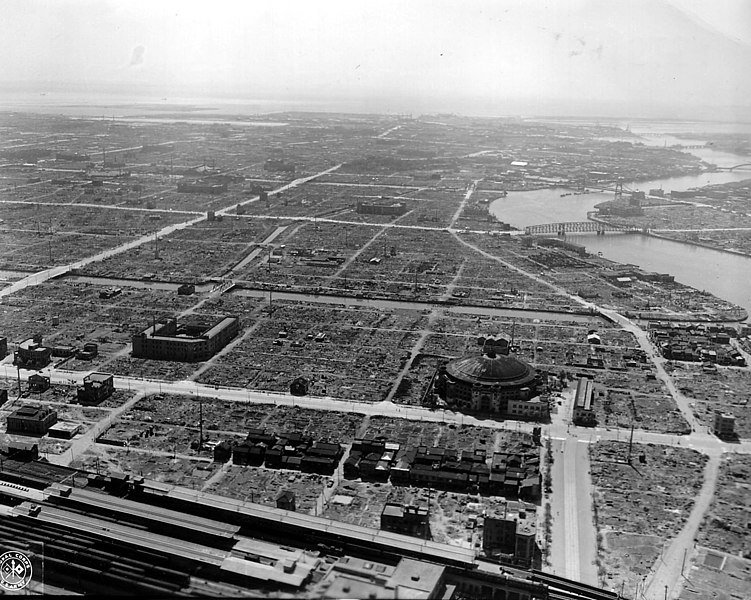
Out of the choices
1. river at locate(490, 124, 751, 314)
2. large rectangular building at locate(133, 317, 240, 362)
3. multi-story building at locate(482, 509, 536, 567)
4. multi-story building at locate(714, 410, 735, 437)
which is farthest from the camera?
river at locate(490, 124, 751, 314)

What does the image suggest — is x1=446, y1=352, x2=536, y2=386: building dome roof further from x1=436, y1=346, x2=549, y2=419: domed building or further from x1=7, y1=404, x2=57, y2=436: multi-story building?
x1=7, y1=404, x2=57, y2=436: multi-story building

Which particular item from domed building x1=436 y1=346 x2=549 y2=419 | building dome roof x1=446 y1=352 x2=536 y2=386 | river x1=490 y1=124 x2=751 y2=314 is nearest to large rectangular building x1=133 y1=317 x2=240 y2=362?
domed building x1=436 y1=346 x2=549 y2=419

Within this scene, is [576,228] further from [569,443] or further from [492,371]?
[569,443]

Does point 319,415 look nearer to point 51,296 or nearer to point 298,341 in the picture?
point 298,341

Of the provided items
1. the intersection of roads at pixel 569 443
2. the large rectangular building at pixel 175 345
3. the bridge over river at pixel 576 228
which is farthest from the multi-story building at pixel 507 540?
the bridge over river at pixel 576 228

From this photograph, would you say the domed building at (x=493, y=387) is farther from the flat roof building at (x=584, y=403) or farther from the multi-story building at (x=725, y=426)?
the multi-story building at (x=725, y=426)

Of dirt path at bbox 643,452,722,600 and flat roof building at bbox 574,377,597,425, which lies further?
flat roof building at bbox 574,377,597,425

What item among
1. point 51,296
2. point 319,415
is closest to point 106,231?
point 51,296

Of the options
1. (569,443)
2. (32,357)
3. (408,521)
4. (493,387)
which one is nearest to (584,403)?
(569,443)
